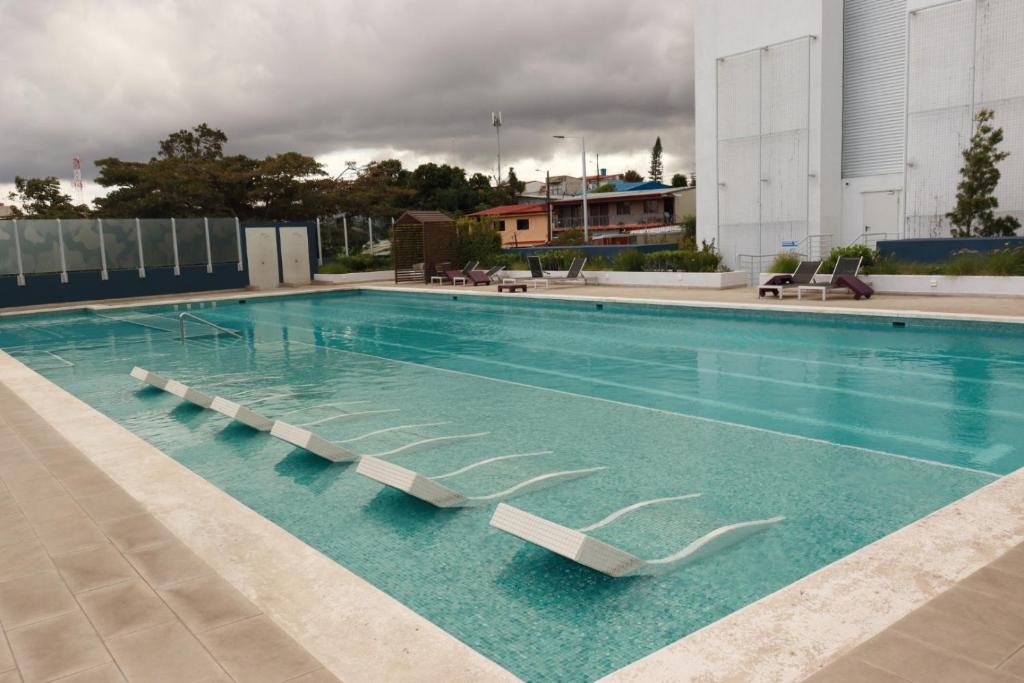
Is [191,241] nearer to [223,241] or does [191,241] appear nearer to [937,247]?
[223,241]

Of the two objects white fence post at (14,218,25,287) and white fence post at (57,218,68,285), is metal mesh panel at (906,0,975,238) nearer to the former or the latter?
white fence post at (57,218,68,285)

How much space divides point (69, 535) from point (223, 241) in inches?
948

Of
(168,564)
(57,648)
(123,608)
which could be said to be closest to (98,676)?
(57,648)

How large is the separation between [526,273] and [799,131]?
8961 mm

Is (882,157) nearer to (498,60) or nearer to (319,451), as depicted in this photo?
(498,60)

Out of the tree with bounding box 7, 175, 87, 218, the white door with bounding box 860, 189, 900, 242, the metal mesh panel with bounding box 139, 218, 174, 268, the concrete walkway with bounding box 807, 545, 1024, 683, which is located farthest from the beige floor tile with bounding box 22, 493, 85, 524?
the tree with bounding box 7, 175, 87, 218

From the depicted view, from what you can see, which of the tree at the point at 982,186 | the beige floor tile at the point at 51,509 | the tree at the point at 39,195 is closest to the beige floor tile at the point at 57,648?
the beige floor tile at the point at 51,509

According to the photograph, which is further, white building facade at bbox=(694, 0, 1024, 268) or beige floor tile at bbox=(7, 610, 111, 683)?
white building facade at bbox=(694, 0, 1024, 268)

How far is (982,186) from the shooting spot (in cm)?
1806

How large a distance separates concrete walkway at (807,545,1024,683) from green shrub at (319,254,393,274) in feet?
89.2

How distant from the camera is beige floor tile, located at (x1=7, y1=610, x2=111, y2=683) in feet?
9.25

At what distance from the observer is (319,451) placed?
5.98m

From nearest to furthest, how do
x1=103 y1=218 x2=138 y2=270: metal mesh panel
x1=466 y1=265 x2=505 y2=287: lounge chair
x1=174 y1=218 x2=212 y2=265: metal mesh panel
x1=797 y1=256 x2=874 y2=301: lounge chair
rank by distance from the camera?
x1=797 y1=256 x2=874 y2=301: lounge chair → x1=466 y1=265 x2=505 y2=287: lounge chair → x1=103 y1=218 x2=138 y2=270: metal mesh panel → x1=174 y1=218 x2=212 y2=265: metal mesh panel

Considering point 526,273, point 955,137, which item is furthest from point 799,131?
point 526,273
